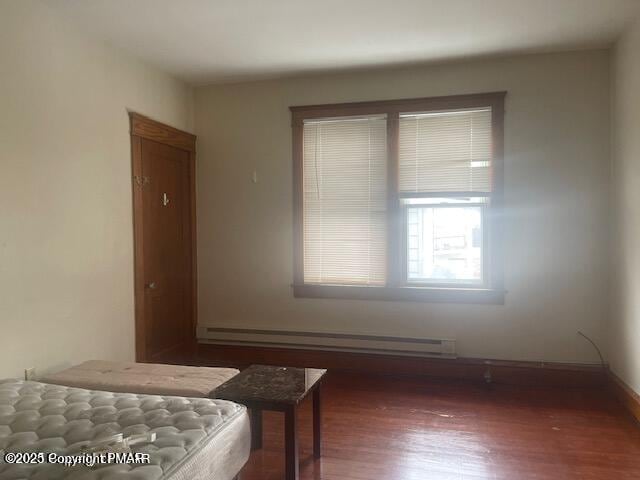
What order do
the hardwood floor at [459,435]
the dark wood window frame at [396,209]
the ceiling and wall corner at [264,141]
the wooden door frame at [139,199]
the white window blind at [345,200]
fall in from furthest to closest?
the white window blind at [345,200] → the dark wood window frame at [396,209] → the wooden door frame at [139,199] → the ceiling and wall corner at [264,141] → the hardwood floor at [459,435]

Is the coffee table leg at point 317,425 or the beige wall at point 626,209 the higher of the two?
the beige wall at point 626,209

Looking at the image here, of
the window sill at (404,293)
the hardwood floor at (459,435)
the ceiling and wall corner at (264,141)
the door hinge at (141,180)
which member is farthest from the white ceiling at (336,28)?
the hardwood floor at (459,435)

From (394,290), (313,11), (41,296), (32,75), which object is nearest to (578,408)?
(394,290)

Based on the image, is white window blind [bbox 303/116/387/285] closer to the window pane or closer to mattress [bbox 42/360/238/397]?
the window pane

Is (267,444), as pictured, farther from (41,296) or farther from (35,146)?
(35,146)

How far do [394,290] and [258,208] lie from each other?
1.48 m

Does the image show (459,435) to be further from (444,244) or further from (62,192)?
(62,192)

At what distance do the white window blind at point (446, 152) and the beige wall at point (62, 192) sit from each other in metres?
2.27

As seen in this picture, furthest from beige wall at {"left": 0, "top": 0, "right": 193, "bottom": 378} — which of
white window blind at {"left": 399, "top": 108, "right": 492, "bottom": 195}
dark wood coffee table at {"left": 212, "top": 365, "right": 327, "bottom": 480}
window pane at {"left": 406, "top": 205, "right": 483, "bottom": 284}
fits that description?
window pane at {"left": 406, "top": 205, "right": 483, "bottom": 284}

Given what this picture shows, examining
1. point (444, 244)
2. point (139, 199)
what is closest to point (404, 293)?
point (444, 244)

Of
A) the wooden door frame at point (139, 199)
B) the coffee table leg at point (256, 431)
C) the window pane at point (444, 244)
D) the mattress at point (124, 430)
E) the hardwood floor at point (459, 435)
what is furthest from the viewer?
the window pane at point (444, 244)

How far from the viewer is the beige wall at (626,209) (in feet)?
9.87

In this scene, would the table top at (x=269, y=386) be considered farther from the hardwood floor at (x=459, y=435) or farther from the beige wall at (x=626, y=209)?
the beige wall at (x=626, y=209)

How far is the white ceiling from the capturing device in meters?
2.83
